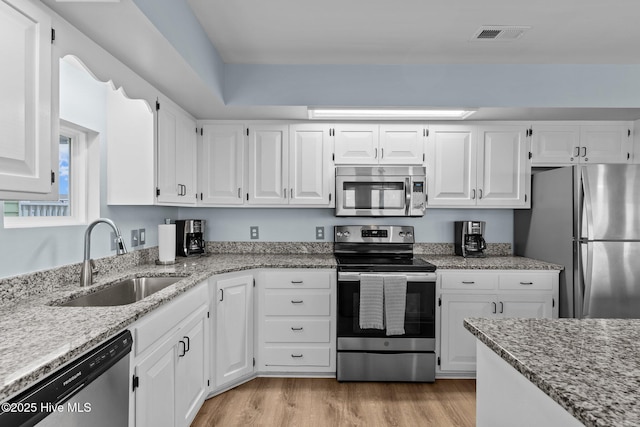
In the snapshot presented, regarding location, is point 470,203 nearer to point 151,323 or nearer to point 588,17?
point 588,17

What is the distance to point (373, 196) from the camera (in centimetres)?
329

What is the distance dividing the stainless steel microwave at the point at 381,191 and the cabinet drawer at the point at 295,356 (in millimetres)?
1140

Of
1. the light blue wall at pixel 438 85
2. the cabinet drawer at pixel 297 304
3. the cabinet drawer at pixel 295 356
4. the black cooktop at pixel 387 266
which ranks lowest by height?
the cabinet drawer at pixel 295 356

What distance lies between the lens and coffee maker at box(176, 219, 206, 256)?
10.5 ft

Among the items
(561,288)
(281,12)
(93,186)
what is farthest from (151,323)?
(561,288)

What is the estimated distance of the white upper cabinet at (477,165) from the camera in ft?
10.8

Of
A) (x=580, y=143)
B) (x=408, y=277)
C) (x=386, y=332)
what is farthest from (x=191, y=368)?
(x=580, y=143)

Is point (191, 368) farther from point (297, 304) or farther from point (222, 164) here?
point (222, 164)

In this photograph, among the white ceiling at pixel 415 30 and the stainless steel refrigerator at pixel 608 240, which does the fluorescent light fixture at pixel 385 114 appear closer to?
the white ceiling at pixel 415 30

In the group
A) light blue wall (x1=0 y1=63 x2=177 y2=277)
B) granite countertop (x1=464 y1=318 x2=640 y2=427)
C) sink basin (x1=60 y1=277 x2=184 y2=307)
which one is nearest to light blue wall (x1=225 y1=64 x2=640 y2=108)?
light blue wall (x1=0 y1=63 x2=177 y2=277)

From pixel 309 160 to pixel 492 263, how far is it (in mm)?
1719

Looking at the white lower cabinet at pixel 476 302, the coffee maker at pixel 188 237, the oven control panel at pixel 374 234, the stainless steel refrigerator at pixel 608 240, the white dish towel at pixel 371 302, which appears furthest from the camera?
the oven control panel at pixel 374 234

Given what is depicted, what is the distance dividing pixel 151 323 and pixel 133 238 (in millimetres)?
1320

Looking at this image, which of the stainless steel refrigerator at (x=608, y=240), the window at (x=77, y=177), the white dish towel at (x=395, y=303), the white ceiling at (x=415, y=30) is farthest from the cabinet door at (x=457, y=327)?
the window at (x=77, y=177)
